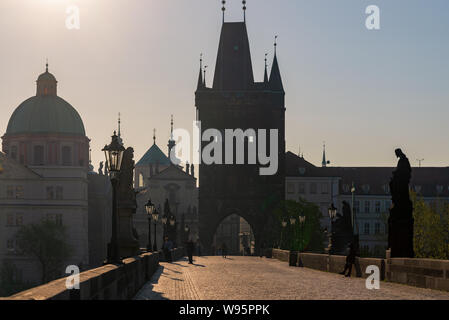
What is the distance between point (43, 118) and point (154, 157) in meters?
60.6

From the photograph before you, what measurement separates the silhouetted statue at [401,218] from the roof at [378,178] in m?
102

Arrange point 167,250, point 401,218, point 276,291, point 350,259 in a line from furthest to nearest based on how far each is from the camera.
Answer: point 167,250 < point 350,259 < point 401,218 < point 276,291

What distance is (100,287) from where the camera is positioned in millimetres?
13133

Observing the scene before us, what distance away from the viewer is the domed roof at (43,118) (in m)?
122

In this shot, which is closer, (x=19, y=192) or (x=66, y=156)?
(x=19, y=192)

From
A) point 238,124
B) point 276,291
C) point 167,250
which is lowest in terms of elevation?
point 167,250

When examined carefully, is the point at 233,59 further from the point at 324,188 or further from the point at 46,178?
the point at 46,178

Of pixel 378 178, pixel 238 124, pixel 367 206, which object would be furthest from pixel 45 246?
pixel 378 178

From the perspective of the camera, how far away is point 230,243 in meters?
157

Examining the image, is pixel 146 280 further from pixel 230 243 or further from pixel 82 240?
pixel 230 243

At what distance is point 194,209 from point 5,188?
36248 millimetres

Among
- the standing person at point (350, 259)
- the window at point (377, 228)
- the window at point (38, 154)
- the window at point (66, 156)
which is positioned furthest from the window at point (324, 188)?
the standing person at point (350, 259)
